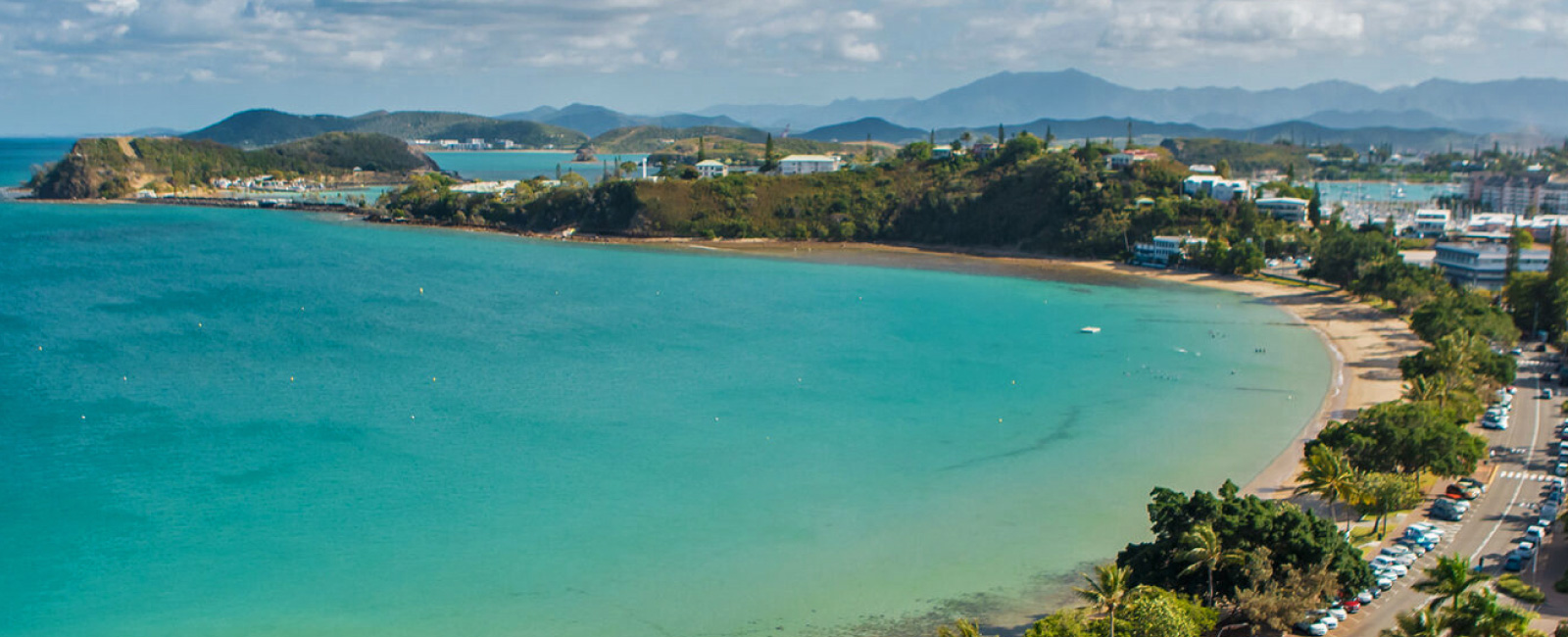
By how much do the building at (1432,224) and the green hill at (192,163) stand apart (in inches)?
5225

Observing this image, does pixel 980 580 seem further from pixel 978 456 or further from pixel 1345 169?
pixel 1345 169

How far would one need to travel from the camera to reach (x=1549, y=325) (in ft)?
150

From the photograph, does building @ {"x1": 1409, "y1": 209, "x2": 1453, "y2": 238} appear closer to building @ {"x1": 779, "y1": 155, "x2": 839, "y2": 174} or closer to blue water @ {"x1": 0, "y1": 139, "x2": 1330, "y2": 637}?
blue water @ {"x1": 0, "y1": 139, "x2": 1330, "y2": 637}

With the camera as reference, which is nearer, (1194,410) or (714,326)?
(1194,410)

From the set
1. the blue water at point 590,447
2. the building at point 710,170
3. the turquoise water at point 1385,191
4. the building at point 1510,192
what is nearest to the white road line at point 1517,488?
the blue water at point 590,447

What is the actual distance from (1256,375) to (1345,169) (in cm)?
12845

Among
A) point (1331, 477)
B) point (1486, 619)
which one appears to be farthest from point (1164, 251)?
point (1486, 619)

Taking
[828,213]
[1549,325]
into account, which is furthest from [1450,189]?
[1549,325]

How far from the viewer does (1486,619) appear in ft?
52.1

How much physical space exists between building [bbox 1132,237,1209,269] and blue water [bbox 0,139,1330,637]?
9871mm

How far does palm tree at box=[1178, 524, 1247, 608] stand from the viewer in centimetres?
1977

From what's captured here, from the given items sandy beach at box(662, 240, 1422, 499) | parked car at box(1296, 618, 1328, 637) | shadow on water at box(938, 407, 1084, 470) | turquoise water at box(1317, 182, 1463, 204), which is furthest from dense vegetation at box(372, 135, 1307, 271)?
parked car at box(1296, 618, 1328, 637)

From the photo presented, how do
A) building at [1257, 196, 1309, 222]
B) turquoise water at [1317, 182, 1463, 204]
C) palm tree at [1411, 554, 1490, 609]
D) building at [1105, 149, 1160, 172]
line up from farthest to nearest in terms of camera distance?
turquoise water at [1317, 182, 1463, 204]
building at [1105, 149, 1160, 172]
building at [1257, 196, 1309, 222]
palm tree at [1411, 554, 1490, 609]

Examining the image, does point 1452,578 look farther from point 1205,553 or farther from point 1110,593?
point 1110,593
